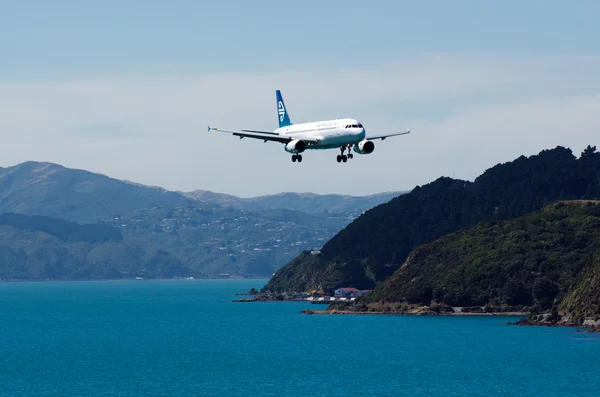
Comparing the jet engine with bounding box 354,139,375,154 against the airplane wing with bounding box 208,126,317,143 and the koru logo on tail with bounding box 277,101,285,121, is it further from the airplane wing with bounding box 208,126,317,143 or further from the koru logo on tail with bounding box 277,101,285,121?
the koru logo on tail with bounding box 277,101,285,121

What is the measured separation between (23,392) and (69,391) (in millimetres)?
8660

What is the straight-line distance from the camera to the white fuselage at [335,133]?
132750mm

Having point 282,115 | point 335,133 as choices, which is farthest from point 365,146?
point 282,115

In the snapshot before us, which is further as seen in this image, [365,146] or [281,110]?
[281,110]

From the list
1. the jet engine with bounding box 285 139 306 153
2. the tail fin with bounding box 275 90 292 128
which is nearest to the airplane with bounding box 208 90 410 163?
the jet engine with bounding box 285 139 306 153

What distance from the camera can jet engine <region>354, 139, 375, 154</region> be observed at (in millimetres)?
131875

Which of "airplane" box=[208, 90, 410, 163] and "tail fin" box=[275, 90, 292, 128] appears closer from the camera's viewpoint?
"airplane" box=[208, 90, 410, 163]

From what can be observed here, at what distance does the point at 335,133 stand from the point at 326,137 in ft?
5.23

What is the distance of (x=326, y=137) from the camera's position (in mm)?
134750

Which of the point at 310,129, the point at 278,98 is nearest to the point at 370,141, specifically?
the point at 310,129

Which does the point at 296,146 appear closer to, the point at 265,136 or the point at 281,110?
the point at 265,136

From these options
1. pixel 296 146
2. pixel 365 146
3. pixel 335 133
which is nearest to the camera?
pixel 365 146

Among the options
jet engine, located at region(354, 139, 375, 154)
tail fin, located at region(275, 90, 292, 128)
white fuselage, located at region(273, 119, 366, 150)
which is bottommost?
jet engine, located at region(354, 139, 375, 154)

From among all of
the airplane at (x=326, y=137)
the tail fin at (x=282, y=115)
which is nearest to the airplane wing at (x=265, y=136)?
the airplane at (x=326, y=137)
